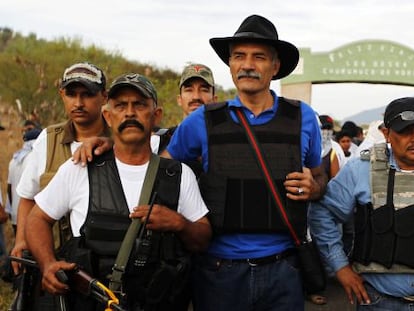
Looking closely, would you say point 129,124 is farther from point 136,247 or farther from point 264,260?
point 264,260

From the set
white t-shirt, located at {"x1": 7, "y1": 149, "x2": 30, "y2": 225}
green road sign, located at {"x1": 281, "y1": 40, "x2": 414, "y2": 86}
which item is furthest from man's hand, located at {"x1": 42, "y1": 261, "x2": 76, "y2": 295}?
green road sign, located at {"x1": 281, "y1": 40, "x2": 414, "y2": 86}

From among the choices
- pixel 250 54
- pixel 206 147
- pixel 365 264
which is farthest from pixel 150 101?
pixel 365 264

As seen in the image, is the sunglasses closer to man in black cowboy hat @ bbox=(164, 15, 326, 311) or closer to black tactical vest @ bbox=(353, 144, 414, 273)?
black tactical vest @ bbox=(353, 144, 414, 273)

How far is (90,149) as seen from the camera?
2.69 m

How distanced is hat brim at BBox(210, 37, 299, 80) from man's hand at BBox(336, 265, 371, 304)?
105 cm

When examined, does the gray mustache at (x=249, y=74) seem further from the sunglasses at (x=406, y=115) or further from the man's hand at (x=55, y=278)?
Result: the man's hand at (x=55, y=278)

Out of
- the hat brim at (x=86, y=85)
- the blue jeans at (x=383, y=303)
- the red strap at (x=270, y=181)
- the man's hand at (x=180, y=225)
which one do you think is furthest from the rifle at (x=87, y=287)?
the blue jeans at (x=383, y=303)

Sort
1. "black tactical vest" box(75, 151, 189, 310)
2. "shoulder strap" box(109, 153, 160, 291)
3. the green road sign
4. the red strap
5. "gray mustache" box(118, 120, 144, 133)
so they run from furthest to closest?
the green road sign, the red strap, "gray mustache" box(118, 120, 144, 133), "black tactical vest" box(75, 151, 189, 310), "shoulder strap" box(109, 153, 160, 291)

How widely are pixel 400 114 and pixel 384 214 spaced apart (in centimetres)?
48

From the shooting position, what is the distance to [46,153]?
323 cm

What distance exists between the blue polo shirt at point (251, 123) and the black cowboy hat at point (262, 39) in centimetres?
20

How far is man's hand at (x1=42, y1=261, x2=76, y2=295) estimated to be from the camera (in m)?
2.46

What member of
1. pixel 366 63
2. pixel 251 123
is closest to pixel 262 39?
pixel 251 123

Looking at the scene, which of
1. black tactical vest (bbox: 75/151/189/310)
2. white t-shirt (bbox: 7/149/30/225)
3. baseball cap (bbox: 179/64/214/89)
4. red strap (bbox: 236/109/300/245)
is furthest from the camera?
white t-shirt (bbox: 7/149/30/225)
